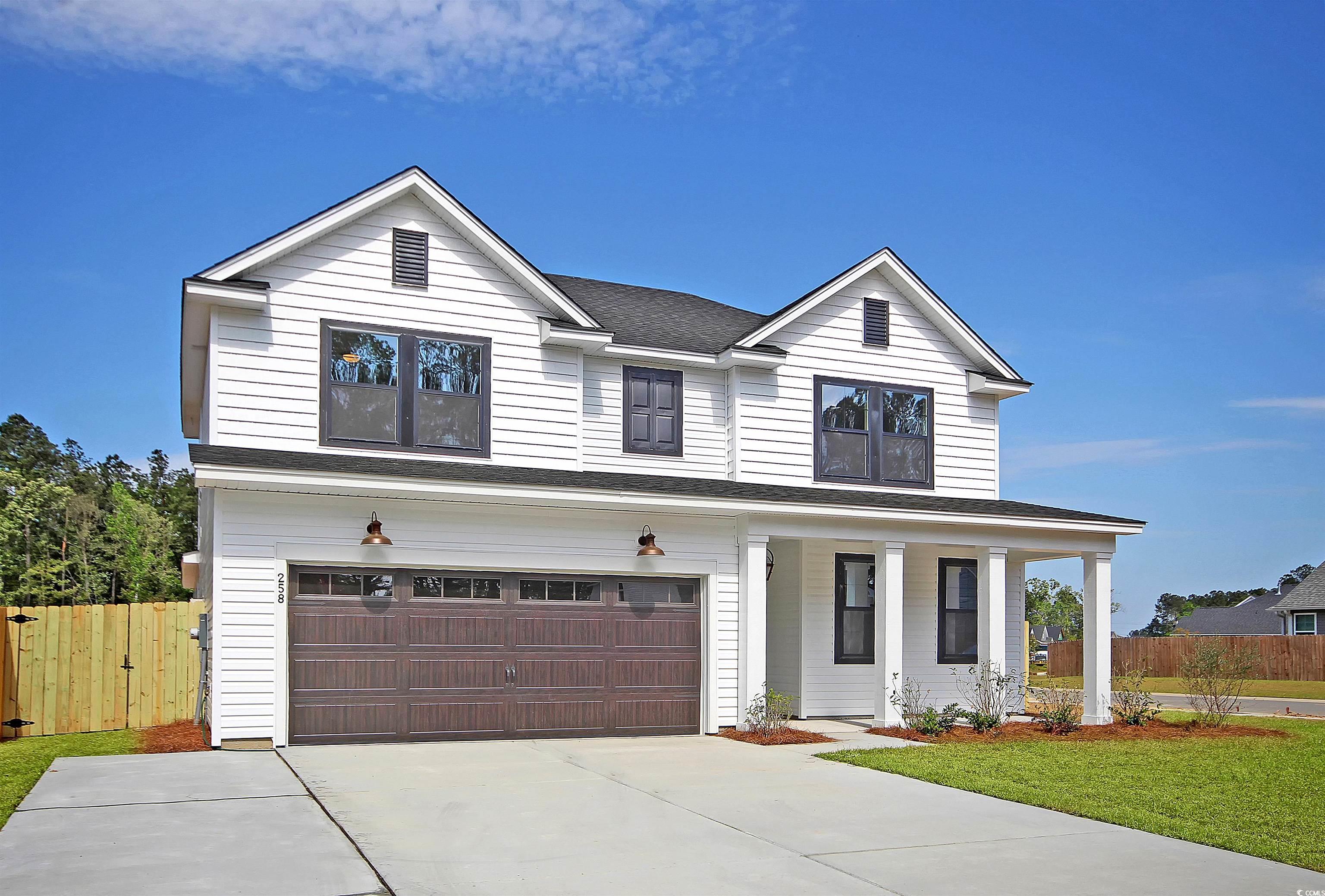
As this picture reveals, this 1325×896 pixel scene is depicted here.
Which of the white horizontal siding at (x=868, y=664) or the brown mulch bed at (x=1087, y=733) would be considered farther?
the white horizontal siding at (x=868, y=664)

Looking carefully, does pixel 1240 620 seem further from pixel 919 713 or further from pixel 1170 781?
pixel 1170 781

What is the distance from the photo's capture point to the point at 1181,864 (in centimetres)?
750

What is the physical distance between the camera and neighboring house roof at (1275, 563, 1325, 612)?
49.2 meters

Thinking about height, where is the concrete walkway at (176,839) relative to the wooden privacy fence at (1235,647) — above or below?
above

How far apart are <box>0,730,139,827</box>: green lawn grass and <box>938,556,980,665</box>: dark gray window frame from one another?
41.3 ft

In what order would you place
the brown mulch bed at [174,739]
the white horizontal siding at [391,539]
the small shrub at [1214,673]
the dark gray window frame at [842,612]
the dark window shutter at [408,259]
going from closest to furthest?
the brown mulch bed at [174,739] → the white horizontal siding at [391,539] → the dark window shutter at [408,259] → the small shrub at [1214,673] → the dark gray window frame at [842,612]

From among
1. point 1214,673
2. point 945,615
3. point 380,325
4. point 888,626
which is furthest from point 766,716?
point 1214,673

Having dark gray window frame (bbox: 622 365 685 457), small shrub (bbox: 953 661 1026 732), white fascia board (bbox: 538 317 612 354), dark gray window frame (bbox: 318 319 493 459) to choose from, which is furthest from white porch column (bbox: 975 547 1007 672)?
dark gray window frame (bbox: 318 319 493 459)

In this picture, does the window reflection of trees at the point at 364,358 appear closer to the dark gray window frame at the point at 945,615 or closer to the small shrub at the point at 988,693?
the small shrub at the point at 988,693

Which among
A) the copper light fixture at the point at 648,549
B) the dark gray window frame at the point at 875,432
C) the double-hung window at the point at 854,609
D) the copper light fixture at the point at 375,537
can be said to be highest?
the dark gray window frame at the point at 875,432

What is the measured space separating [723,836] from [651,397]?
9.71 meters

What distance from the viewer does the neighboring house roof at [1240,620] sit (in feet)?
220

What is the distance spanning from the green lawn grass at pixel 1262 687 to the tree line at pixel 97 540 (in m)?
33.9

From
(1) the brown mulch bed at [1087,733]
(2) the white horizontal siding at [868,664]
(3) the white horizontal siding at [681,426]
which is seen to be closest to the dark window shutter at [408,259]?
(3) the white horizontal siding at [681,426]
